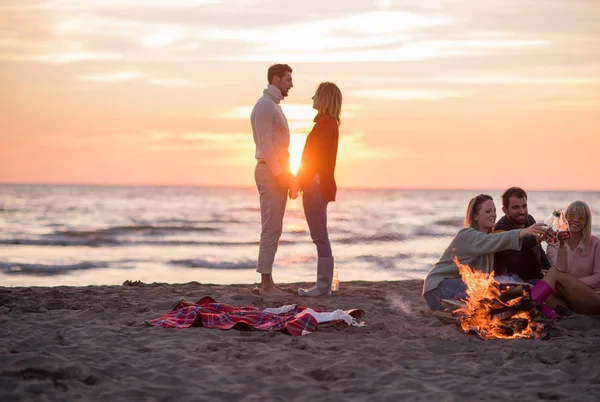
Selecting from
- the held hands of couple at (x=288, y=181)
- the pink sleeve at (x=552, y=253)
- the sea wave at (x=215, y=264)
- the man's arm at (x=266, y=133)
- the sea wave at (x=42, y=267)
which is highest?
the man's arm at (x=266, y=133)

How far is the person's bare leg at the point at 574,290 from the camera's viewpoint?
259 inches

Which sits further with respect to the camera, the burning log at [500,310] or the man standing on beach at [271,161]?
the man standing on beach at [271,161]

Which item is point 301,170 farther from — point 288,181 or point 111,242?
point 111,242

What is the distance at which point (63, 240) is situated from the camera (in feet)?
71.8

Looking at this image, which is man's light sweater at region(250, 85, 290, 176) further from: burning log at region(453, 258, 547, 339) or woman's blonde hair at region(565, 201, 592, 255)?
woman's blonde hair at region(565, 201, 592, 255)

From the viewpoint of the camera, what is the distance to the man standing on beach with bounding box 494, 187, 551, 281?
680 centimetres

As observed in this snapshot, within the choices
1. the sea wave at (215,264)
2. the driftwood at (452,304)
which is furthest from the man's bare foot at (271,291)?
the sea wave at (215,264)

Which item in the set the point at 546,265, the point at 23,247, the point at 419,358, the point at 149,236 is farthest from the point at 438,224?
the point at 419,358

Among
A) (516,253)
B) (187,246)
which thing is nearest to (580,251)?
(516,253)

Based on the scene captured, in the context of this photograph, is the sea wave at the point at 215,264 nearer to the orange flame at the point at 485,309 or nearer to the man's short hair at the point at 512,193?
the man's short hair at the point at 512,193

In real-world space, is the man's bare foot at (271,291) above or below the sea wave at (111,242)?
Answer: above

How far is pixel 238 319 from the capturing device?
6.47 meters

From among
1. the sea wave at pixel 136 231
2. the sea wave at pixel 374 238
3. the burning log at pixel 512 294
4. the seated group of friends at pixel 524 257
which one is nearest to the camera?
the burning log at pixel 512 294

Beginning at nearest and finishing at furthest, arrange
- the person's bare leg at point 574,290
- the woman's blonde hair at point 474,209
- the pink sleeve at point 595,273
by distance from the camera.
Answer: the woman's blonde hair at point 474,209 < the person's bare leg at point 574,290 < the pink sleeve at point 595,273
